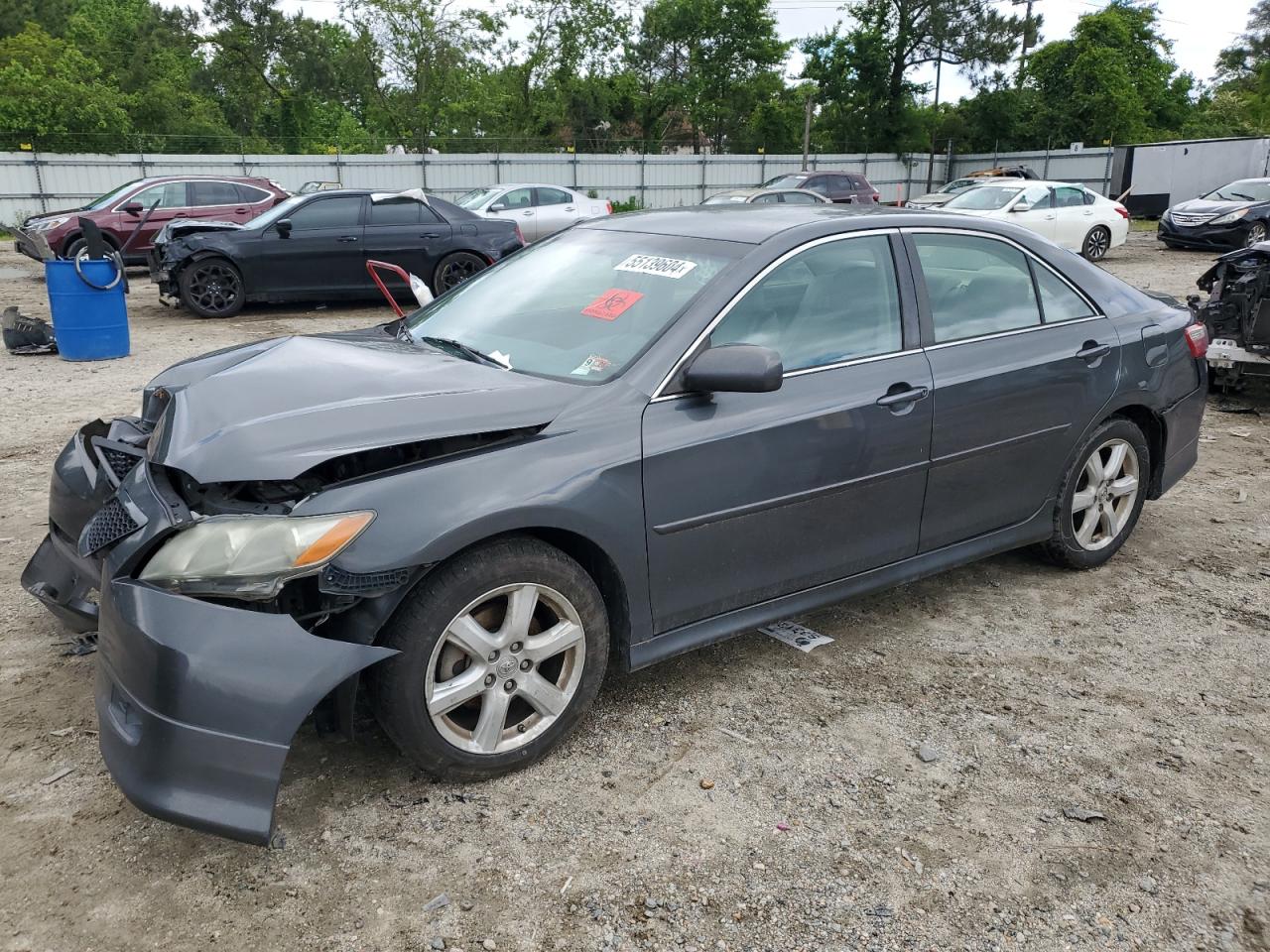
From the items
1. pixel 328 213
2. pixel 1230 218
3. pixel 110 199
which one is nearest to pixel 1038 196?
pixel 1230 218

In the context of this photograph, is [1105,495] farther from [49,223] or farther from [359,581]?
[49,223]

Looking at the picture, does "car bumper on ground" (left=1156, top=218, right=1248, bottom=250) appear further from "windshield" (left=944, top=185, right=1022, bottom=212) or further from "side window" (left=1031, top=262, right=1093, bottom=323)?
"side window" (left=1031, top=262, right=1093, bottom=323)

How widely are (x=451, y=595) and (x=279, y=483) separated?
0.55 meters

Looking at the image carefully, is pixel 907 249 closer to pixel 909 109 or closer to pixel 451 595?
pixel 451 595

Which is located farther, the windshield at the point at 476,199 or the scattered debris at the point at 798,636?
the windshield at the point at 476,199

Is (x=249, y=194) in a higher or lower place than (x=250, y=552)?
higher

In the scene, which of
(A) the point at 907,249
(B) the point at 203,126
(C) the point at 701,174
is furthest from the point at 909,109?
(A) the point at 907,249

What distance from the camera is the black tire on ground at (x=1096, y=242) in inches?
737

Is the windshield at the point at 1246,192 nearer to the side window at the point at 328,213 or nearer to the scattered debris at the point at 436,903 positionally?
the side window at the point at 328,213

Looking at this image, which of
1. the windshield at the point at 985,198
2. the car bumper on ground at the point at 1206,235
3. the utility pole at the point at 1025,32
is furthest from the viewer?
the utility pole at the point at 1025,32

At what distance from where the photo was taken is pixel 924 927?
2.48 meters

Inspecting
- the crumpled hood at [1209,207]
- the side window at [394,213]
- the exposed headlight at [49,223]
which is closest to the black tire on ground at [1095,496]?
the side window at [394,213]

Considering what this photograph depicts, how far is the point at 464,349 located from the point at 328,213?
9.99 metres

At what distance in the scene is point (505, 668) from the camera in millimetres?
2914
